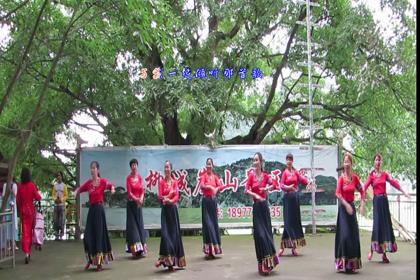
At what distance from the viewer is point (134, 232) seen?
876 centimetres

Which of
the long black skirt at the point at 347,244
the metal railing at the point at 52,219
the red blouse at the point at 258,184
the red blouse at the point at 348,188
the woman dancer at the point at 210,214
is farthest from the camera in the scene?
the metal railing at the point at 52,219

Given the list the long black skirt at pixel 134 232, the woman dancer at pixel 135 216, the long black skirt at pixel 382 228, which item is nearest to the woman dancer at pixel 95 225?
the woman dancer at pixel 135 216

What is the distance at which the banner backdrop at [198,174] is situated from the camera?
11.6 meters

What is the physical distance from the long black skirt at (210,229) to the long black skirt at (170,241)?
3.35ft

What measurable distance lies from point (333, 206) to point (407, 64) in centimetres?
372

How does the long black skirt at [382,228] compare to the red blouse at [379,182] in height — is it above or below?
below

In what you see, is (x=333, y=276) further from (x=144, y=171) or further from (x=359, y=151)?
(x=359, y=151)

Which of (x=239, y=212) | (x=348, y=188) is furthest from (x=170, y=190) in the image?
(x=239, y=212)

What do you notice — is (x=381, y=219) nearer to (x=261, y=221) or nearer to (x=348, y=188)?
(x=348, y=188)

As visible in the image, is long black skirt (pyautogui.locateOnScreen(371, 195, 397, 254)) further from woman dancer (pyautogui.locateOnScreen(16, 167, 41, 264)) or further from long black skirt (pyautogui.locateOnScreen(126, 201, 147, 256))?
woman dancer (pyautogui.locateOnScreen(16, 167, 41, 264))

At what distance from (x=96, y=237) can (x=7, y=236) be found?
4.85ft

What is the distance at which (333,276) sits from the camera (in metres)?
6.77

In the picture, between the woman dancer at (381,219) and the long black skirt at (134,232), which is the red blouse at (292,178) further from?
the long black skirt at (134,232)

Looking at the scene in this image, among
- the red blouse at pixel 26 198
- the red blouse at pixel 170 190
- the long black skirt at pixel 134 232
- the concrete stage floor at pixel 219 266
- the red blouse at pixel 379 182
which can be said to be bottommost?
the concrete stage floor at pixel 219 266
